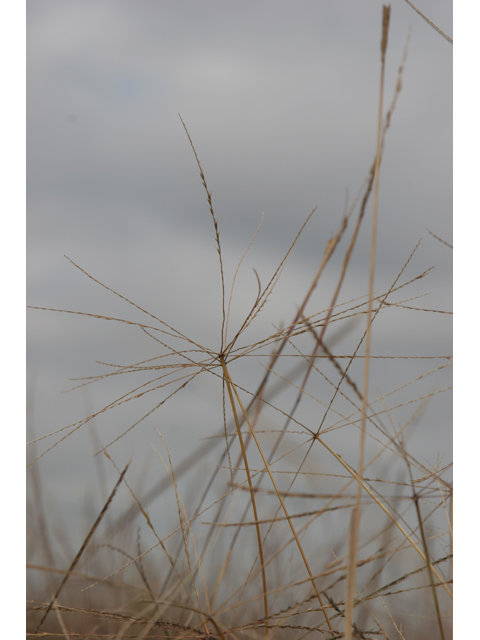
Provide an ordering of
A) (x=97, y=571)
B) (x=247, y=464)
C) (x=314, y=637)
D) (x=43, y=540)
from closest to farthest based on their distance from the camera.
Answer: (x=247, y=464)
(x=314, y=637)
(x=43, y=540)
(x=97, y=571)

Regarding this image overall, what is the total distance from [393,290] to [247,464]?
37cm

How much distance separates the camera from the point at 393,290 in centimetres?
86

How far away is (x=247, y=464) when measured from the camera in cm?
85
